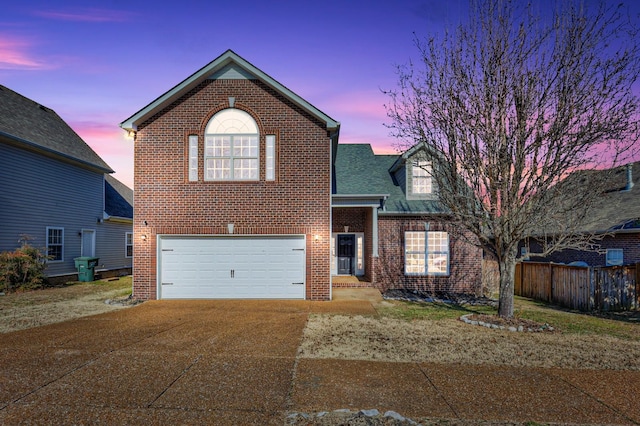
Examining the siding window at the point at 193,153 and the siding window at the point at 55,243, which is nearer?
the siding window at the point at 193,153

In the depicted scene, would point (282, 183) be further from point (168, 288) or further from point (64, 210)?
point (64, 210)

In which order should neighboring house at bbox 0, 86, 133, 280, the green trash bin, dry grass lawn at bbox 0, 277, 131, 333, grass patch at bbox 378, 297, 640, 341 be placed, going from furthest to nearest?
the green trash bin
neighboring house at bbox 0, 86, 133, 280
dry grass lawn at bbox 0, 277, 131, 333
grass patch at bbox 378, 297, 640, 341

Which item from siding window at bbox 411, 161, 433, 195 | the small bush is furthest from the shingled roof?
the small bush

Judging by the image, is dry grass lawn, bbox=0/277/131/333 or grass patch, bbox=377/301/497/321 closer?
dry grass lawn, bbox=0/277/131/333

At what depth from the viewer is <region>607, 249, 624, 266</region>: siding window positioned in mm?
16375

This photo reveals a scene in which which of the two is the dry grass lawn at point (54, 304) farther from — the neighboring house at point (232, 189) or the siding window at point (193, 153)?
the siding window at point (193, 153)

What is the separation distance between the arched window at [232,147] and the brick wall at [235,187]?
0.77 feet

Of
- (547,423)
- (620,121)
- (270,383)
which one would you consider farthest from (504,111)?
(270,383)

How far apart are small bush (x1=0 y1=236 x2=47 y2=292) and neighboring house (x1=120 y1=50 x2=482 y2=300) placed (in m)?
6.09

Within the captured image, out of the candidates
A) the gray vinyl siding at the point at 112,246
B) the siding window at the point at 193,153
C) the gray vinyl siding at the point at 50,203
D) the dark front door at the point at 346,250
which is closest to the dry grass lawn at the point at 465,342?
the siding window at the point at 193,153

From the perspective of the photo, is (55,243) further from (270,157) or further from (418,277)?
(418,277)

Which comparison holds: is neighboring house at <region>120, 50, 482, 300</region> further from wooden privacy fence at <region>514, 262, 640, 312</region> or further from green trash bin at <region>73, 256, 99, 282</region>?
wooden privacy fence at <region>514, 262, 640, 312</region>

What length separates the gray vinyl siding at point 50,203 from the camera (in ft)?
54.4

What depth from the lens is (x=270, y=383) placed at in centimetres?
580
